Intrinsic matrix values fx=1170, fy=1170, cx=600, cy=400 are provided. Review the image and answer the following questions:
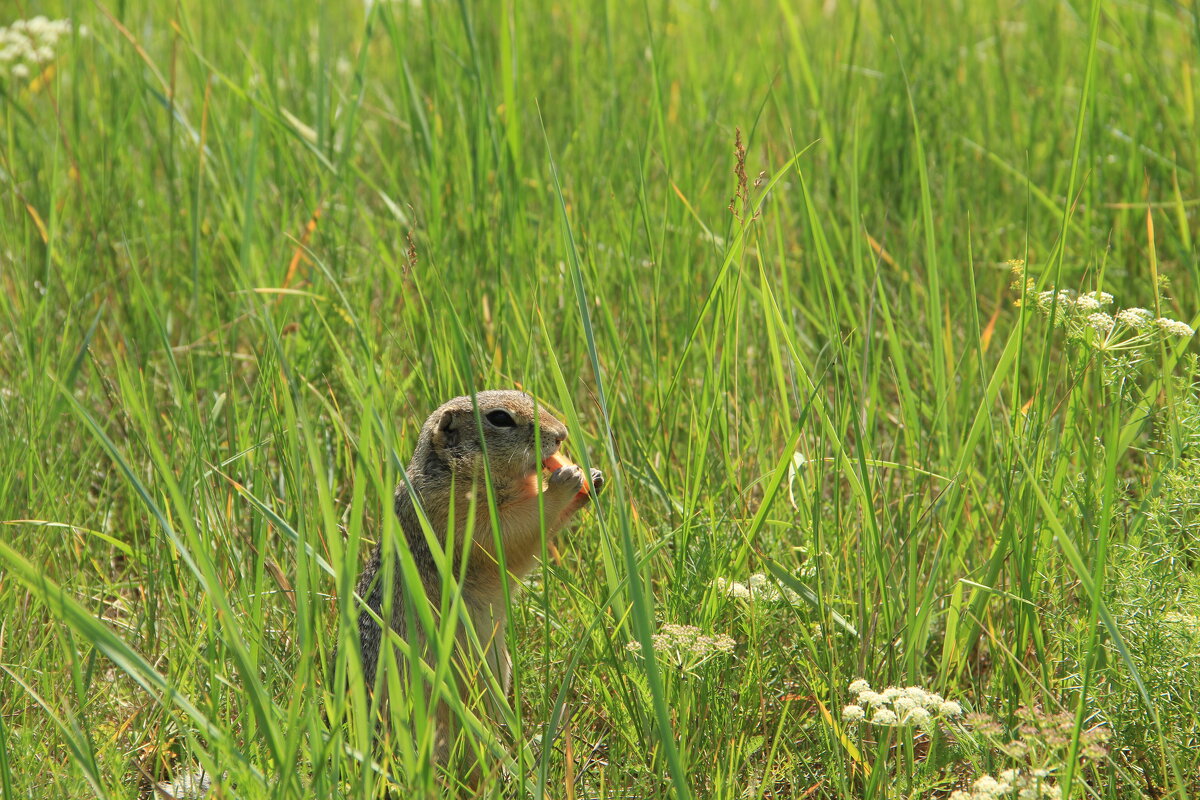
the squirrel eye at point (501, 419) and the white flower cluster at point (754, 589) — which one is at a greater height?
the squirrel eye at point (501, 419)

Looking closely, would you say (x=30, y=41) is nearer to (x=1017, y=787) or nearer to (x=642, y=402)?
(x=642, y=402)

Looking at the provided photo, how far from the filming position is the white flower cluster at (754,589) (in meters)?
Result: 2.42

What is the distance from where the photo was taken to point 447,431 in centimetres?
293

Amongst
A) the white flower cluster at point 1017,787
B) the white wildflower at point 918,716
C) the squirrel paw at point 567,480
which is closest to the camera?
the white flower cluster at point 1017,787

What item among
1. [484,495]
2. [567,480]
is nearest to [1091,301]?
[567,480]

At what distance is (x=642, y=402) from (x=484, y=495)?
23.8 inches

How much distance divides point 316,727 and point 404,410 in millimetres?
1725

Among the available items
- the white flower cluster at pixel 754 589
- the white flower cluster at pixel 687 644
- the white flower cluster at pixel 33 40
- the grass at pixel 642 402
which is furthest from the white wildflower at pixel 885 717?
the white flower cluster at pixel 33 40

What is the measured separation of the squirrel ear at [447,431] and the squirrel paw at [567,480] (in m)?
0.29

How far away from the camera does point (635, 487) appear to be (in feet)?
10.3

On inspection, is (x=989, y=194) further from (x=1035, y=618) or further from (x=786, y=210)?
(x=1035, y=618)

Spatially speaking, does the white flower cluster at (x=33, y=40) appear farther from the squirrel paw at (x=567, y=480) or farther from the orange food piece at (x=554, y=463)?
the squirrel paw at (x=567, y=480)

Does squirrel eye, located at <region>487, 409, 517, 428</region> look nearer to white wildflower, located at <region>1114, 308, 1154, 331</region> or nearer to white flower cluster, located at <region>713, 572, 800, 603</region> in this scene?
white flower cluster, located at <region>713, 572, 800, 603</region>

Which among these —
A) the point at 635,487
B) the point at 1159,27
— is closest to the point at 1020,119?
the point at 1159,27
